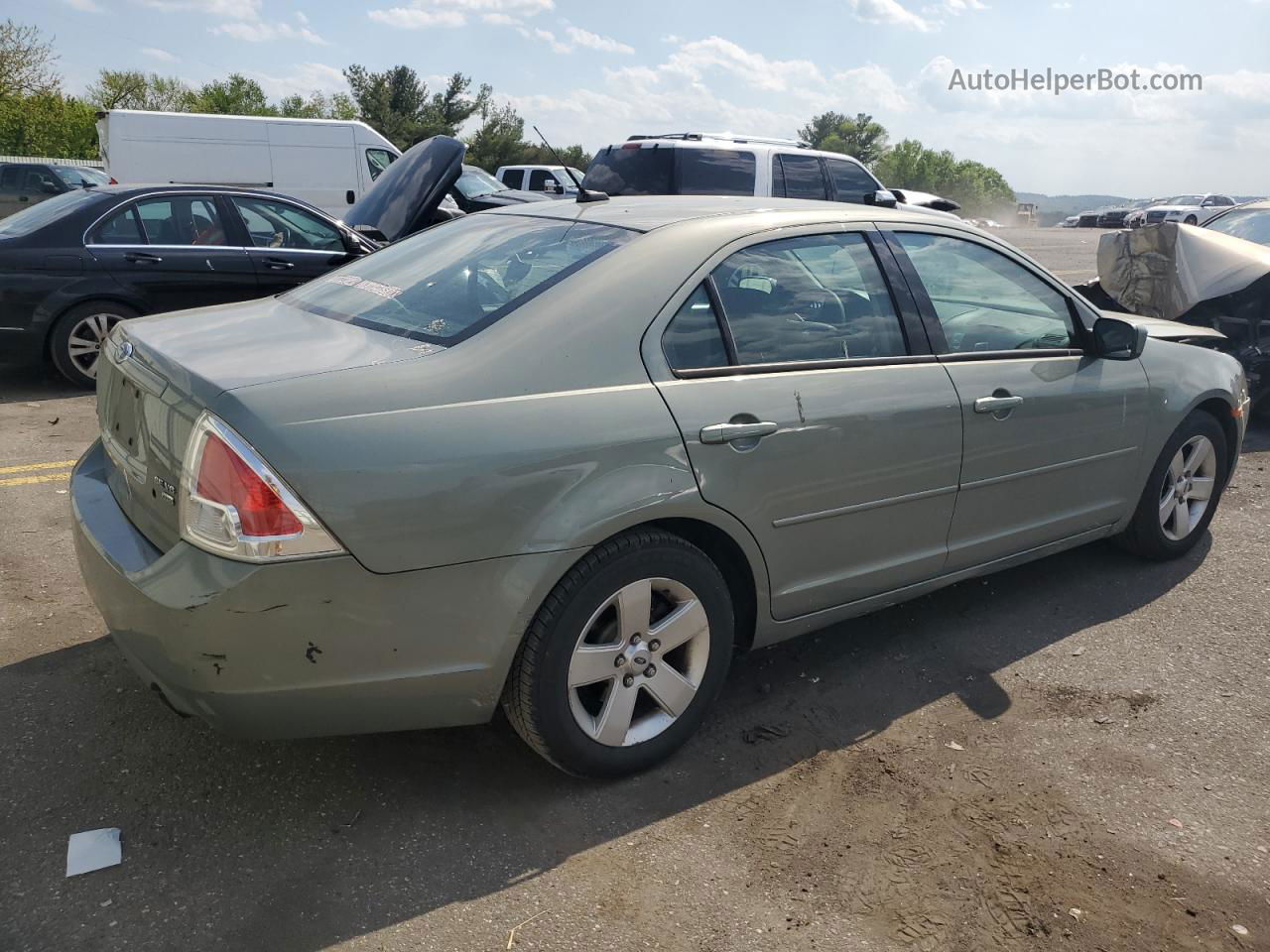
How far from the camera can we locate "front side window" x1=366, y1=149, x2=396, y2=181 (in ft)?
51.9

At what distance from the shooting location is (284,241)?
8469 millimetres

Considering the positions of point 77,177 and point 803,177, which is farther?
point 77,177

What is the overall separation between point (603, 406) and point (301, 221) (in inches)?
259

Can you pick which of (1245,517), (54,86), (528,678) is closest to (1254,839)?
(528,678)

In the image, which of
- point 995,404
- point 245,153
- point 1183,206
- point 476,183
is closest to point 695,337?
point 995,404

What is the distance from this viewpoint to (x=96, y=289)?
7.55 meters

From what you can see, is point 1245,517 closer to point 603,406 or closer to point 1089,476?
point 1089,476

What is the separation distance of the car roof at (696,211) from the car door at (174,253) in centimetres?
488

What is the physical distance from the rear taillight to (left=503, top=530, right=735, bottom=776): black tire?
60 cm

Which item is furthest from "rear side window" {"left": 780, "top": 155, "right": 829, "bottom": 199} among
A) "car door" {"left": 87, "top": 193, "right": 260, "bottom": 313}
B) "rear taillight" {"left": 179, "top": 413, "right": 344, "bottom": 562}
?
"rear taillight" {"left": 179, "top": 413, "right": 344, "bottom": 562}

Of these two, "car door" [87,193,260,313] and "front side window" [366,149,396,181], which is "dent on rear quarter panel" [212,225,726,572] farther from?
"front side window" [366,149,396,181]

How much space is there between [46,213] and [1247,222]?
32.5ft

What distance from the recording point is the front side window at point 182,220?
785 cm

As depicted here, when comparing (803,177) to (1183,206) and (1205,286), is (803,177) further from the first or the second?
(1183,206)
